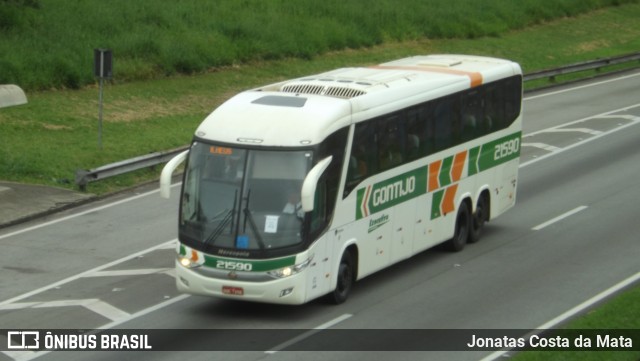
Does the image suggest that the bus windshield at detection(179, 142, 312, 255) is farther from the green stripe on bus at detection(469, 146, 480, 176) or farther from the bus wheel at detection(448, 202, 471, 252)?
the green stripe on bus at detection(469, 146, 480, 176)

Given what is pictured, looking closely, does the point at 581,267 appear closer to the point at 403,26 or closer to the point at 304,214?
the point at 304,214

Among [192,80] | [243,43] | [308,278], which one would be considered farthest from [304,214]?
[243,43]

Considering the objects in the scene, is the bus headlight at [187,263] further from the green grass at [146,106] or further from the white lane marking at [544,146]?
the white lane marking at [544,146]

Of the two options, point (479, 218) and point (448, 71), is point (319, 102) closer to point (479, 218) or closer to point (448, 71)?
point (448, 71)

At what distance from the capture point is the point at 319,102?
685 inches

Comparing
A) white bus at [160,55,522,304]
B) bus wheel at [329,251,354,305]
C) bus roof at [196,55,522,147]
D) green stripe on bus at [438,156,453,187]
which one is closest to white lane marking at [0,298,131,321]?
white bus at [160,55,522,304]

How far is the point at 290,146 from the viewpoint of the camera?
16562mm

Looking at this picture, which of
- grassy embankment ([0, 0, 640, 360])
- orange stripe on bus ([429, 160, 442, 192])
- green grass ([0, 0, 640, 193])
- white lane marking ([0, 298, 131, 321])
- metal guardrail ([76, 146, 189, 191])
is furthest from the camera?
grassy embankment ([0, 0, 640, 360])

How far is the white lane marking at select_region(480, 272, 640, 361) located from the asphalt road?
89 mm

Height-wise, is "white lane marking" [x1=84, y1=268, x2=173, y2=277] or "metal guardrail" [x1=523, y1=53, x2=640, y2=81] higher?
"white lane marking" [x1=84, y1=268, x2=173, y2=277]

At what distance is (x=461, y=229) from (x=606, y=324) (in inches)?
226

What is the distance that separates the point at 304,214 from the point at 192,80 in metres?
21.8

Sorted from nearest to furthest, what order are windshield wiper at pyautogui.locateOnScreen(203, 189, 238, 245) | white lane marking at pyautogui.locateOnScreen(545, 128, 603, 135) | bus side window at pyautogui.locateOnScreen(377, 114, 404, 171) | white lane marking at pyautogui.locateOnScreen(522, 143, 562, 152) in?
windshield wiper at pyautogui.locateOnScreen(203, 189, 238, 245) < bus side window at pyautogui.locateOnScreen(377, 114, 404, 171) < white lane marking at pyautogui.locateOnScreen(522, 143, 562, 152) < white lane marking at pyautogui.locateOnScreen(545, 128, 603, 135)

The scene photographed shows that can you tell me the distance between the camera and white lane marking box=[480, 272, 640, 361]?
1545 cm
